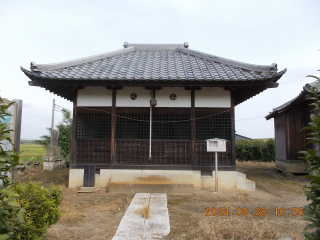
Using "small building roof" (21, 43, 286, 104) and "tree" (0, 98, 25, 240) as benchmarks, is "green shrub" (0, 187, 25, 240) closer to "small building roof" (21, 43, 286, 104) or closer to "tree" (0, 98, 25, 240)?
"tree" (0, 98, 25, 240)

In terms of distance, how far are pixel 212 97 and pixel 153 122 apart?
8.61 ft

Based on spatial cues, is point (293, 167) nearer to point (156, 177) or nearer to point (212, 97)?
point (212, 97)

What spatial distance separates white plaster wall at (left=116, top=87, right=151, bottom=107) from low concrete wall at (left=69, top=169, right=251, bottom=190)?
8.70 feet

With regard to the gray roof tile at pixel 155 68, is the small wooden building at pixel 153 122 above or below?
below

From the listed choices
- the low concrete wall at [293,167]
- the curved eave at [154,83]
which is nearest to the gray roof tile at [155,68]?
the curved eave at [154,83]

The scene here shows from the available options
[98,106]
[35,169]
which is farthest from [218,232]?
[35,169]

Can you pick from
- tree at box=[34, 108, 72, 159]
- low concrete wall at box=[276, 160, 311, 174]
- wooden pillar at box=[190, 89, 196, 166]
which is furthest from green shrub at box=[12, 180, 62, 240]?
tree at box=[34, 108, 72, 159]

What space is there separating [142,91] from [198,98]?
2312 millimetres

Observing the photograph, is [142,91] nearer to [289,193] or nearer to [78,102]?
[78,102]

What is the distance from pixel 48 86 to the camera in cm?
930

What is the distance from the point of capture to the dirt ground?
4500 mm

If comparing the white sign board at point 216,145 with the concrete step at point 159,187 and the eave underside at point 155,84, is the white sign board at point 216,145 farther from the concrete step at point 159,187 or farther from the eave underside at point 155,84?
the eave underside at point 155,84

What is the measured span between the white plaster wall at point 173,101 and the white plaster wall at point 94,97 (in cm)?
206

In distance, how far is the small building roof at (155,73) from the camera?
28.8 ft
